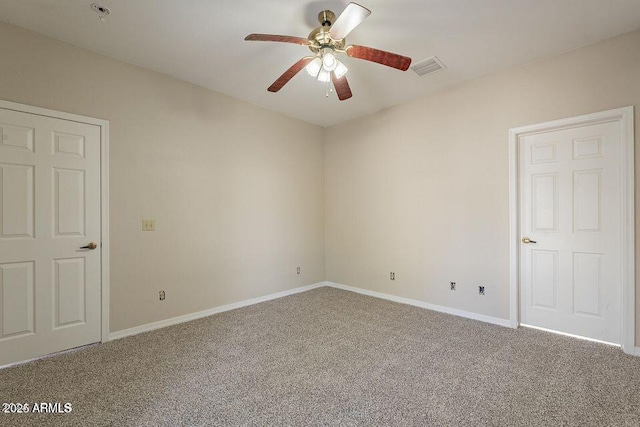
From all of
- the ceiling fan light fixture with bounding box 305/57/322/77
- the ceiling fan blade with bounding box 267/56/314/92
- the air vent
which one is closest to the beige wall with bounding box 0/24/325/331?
the ceiling fan blade with bounding box 267/56/314/92

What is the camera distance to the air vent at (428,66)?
3.06 meters

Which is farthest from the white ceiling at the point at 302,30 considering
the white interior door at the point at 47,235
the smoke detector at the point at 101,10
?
the white interior door at the point at 47,235

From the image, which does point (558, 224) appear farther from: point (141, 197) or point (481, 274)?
point (141, 197)

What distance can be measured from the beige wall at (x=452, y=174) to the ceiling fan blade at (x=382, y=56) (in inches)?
71.8

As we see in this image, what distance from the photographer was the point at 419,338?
9.73ft

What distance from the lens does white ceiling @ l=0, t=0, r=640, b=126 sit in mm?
2270

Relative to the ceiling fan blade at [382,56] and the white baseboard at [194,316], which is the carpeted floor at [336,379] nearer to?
the white baseboard at [194,316]

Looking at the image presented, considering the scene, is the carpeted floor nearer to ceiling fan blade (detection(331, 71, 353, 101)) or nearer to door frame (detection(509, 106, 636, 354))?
door frame (detection(509, 106, 636, 354))

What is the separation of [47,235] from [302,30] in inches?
115

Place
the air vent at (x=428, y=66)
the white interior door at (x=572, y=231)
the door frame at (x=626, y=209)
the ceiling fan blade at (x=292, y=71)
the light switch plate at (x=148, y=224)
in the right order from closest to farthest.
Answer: the ceiling fan blade at (x=292, y=71) < the door frame at (x=626, y=209) < the white interior door at (x=572, y=231) < the air vent at (x=428, y=66) < the light switch plate at (x=148, y=224)

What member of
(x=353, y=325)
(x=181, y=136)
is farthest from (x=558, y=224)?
(x=181, y=136)

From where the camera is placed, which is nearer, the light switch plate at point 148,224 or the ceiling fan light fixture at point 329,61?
the ceiling fan light fixture at point 329,61

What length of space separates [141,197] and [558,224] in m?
4.41

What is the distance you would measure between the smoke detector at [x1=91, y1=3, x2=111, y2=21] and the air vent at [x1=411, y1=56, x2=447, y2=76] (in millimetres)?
2787
